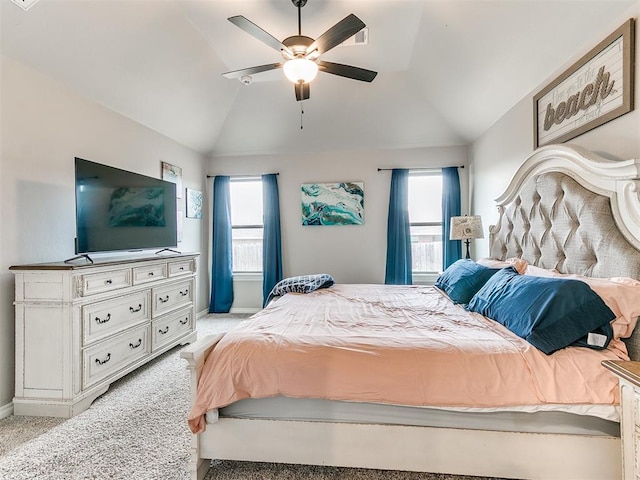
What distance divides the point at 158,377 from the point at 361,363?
7.02ft

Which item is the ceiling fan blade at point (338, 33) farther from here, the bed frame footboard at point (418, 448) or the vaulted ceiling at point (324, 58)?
the bed frame footboard at point (418, 448)

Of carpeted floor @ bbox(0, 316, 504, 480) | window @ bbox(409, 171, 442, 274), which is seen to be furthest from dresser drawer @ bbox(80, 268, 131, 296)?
window @ bbox(409, 171, 442, 274)

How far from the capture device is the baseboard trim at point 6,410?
6.71 ft

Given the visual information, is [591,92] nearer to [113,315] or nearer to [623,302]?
[623,302]

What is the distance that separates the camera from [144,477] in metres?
1.54

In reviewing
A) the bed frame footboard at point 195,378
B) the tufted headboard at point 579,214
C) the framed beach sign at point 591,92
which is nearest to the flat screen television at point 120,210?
the bed frame footboard at point 195,378

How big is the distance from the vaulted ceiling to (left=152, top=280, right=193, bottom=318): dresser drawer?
1.91 meters

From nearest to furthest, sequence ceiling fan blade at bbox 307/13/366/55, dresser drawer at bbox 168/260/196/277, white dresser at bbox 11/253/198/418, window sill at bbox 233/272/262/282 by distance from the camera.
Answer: ceiling fan blade at bbox 307/13/366/55 < white dresser at bbox 11/253/198/418 < dresser drawer at bbox 168/260/196/277 < window sill at bbox 233/272/262/282

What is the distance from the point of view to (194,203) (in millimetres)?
4488

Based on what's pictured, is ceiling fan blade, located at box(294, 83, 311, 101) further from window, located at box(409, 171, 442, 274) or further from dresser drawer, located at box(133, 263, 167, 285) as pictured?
window, located at box(409, 171, 442, 274)

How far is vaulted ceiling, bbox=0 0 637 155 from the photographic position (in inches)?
84.9

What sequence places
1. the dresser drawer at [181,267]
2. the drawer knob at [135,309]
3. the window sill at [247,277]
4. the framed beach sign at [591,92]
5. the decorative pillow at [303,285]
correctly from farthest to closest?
the window sill at [247,277] → the dresser drawer at [181,267] → the decorative pillow at [303,285] → the drawer knob at [135,309] → the framed beach sign at [591,92]

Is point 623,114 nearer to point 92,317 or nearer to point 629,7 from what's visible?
point 629,7

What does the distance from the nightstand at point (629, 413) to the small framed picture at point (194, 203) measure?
4497 mm
